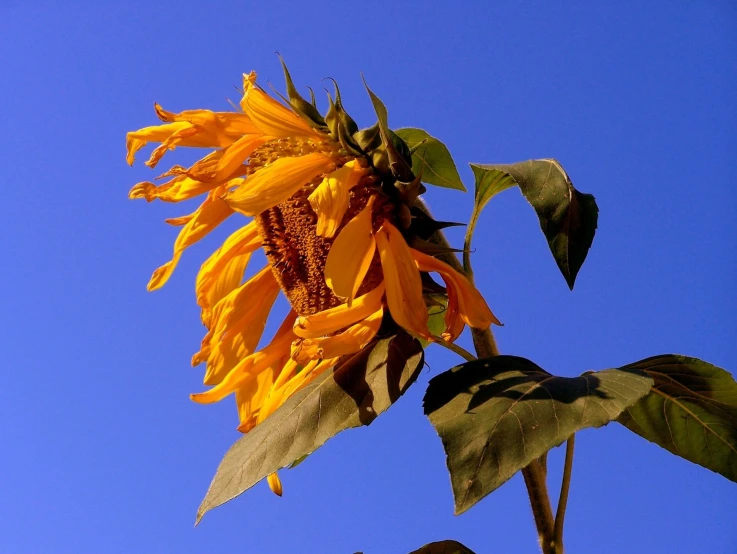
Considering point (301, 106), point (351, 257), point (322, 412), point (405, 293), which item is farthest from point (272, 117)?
point (322, 412)

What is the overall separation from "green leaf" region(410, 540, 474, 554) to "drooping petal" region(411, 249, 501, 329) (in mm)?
455

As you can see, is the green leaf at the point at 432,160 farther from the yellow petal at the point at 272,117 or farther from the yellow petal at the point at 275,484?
the yellow petal at the point at 275,484

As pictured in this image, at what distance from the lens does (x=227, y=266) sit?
1883mm

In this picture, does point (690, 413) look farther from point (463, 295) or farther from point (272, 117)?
point (272, 117)

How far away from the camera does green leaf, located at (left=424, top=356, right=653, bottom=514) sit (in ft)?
3.82

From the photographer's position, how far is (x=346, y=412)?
4.73ft

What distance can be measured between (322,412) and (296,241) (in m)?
0.39

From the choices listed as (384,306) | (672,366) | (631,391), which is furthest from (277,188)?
(672,366)

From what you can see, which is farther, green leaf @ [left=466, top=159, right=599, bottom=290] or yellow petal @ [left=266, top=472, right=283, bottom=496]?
yellow petal @ [left=266, top=472, right=283, bottom=496]

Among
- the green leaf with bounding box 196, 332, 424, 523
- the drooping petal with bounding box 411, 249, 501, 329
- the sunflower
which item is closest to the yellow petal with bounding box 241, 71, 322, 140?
the sunflower

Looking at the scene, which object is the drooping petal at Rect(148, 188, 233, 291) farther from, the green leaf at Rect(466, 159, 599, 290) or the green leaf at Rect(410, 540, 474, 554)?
the green leaf at Rect(410, 540, 474, 554)

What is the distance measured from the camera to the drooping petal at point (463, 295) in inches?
61.3

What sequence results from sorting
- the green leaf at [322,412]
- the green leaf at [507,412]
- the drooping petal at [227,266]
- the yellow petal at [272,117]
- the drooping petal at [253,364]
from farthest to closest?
1. the drooping petal at [227,266]
2. the drooping petal at [253,364]
3. the yellow petal at [272,117]
4. the green leaf at [322,412]
5. the green leaf at [507,412]

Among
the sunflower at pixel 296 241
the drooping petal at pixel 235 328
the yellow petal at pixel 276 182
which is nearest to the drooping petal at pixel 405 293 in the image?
the sunflower at pixel 296 241
